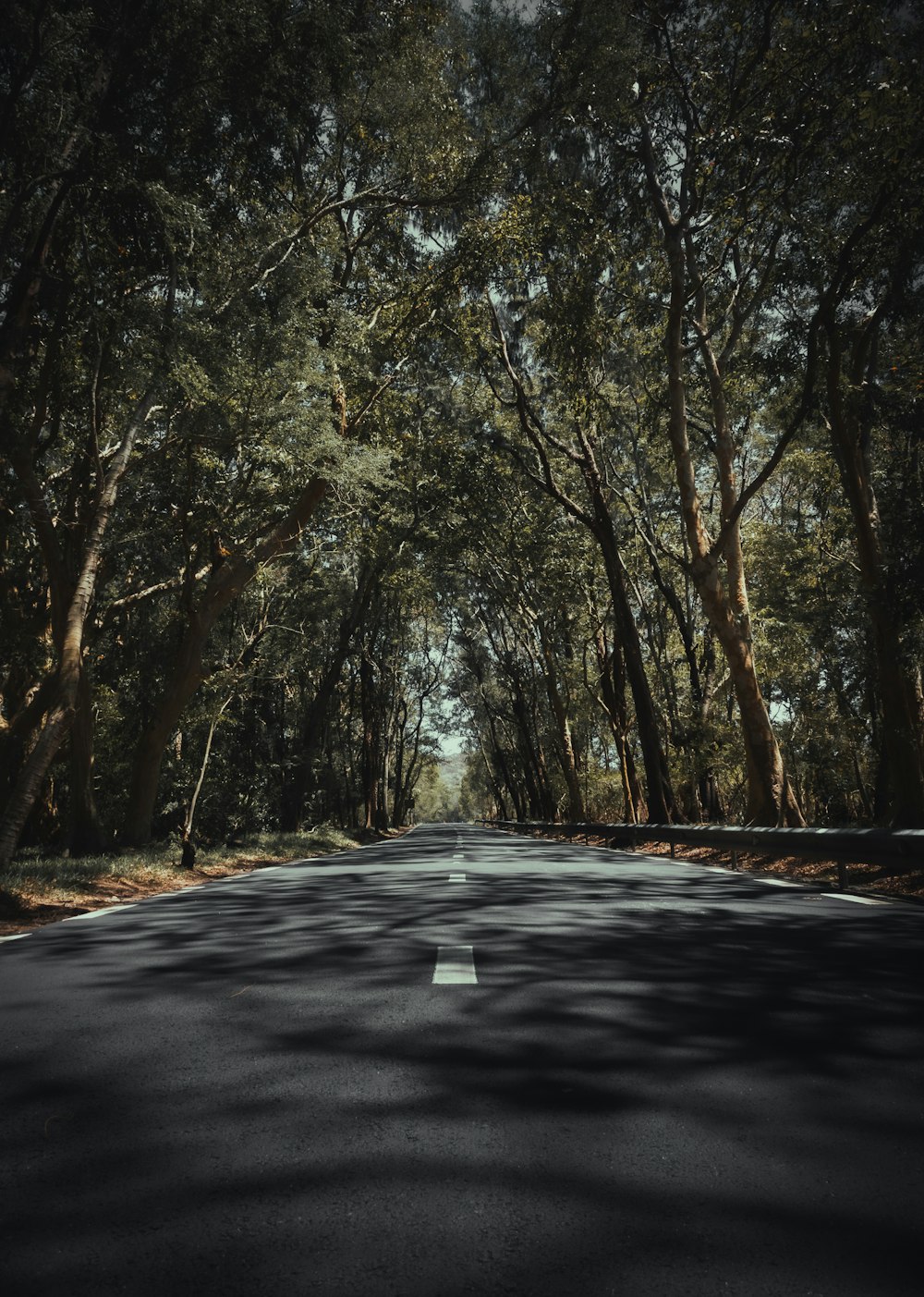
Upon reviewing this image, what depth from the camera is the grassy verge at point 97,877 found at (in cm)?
912

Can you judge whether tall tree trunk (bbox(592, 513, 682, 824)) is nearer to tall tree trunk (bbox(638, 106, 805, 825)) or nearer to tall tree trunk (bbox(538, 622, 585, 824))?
tall tree trunk (bbox(638, 106, 805, 825))

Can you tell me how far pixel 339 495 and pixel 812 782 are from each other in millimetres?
22458

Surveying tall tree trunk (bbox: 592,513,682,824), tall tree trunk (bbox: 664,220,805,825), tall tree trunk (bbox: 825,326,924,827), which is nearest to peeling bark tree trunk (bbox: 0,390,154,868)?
tall tree trunk (bbox: 664,220,805,825)

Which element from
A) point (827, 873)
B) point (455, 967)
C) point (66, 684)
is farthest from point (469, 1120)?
point (66, 684)

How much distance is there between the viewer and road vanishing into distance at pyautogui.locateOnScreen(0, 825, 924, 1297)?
195 centimetres

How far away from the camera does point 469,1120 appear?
2744 mm

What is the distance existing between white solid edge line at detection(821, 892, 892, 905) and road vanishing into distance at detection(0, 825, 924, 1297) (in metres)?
2.28

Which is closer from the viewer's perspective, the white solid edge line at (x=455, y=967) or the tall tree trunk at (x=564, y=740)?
the white solid edge line at (x=455, y=967)

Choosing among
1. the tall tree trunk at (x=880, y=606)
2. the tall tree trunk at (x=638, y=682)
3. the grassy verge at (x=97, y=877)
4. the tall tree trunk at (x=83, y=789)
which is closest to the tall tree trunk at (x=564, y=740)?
the tall tree trunk at (x=638, y=682)

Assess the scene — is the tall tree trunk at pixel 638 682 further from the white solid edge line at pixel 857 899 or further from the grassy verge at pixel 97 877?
the white solid edge line at pixel 857 899

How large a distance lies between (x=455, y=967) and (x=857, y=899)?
181 inches

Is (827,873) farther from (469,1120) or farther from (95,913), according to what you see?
(469,1120)

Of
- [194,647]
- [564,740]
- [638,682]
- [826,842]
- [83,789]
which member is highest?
[564,740]

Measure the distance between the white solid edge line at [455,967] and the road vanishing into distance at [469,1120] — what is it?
3cm
